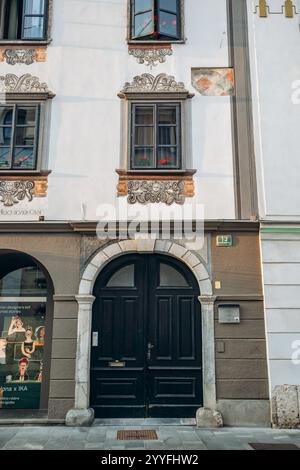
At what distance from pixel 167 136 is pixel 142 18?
2800mm

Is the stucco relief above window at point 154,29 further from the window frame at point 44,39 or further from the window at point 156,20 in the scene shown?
the window frame at point 44,39

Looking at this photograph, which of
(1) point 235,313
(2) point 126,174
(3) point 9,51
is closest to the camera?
(1) point 235,313

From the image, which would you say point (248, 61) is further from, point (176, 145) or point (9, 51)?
point (9, 51)

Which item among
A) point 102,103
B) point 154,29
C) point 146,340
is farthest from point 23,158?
point 146,340

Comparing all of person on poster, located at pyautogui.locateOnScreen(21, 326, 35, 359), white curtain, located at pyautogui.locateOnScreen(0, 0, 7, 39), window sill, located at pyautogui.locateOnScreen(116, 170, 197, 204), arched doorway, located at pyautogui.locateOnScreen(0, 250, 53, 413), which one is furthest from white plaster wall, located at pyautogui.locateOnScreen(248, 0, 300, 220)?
white curtain, located at pyautogui.locateOnScreen(0, 0, 7, 39)

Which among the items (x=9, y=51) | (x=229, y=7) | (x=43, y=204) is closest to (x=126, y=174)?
(x=43, y=204)

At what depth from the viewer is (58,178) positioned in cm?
845

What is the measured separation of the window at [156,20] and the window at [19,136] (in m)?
2.81

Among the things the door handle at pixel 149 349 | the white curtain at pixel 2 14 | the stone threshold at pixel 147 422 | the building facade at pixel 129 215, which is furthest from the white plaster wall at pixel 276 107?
the white curtain at pixel 2 14

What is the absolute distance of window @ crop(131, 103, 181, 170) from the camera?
8.57 m

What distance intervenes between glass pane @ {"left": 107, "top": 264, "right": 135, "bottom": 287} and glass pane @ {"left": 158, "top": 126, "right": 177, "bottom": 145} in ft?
8.69

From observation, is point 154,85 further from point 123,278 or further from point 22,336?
point 22,336

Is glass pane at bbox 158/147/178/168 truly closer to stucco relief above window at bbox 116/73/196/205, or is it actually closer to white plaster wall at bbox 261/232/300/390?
stucco relief above window at bbox 116/73/196/205

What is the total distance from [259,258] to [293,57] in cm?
433
